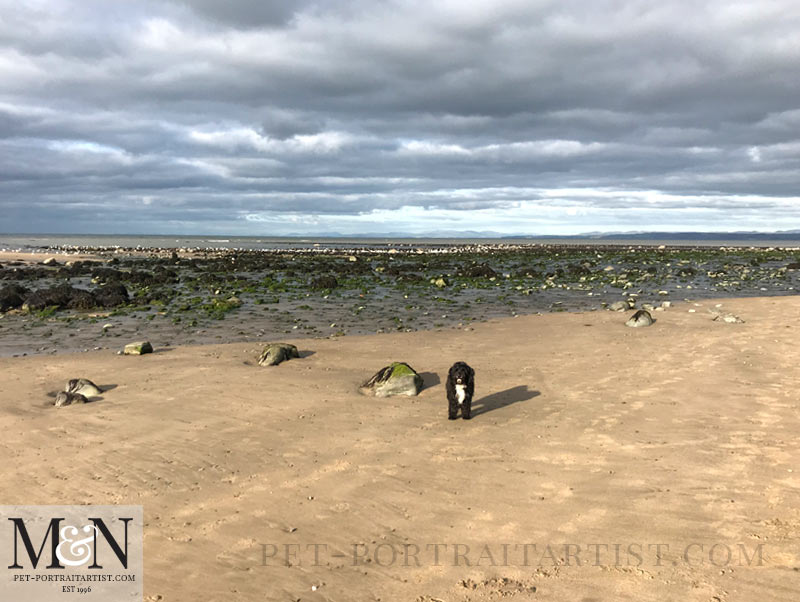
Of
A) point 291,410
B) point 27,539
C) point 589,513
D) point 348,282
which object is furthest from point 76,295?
point 589,513

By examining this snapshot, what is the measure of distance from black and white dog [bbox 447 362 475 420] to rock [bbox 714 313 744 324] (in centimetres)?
1335

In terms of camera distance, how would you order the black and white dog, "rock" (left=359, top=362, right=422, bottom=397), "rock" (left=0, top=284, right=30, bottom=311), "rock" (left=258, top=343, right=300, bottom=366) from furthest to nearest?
"rock" (left=0, top=284, right=30, bottom=311)
"rock" (left=258, top=343, right=300, bottom=366)
"rock" (left=359, top=362, right=422, bottom=397)
the black and white dog

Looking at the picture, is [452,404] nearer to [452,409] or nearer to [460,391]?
[452,409]

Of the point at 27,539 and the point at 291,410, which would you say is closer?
the point at 27,539

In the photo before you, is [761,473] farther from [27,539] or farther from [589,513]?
[27,539]

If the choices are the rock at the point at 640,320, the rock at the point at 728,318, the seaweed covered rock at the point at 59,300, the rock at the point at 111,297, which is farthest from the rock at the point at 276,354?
the seaweed covered rock at the point at 59,300

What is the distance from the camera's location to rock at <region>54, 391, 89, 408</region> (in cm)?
1107

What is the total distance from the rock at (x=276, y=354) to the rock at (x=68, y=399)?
13.7ft

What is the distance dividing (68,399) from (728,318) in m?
19.9

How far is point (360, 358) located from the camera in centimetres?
1512

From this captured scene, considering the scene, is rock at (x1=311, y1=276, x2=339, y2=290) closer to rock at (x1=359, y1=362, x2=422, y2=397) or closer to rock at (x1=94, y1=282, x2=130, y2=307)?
rock at (x1=94, y1=282, x2=130, y2=307)

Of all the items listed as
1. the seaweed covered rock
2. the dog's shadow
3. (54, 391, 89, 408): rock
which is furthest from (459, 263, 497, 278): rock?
(54, 391, 89, 408): rock

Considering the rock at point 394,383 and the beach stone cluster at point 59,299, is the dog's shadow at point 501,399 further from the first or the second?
the beach stone cluster at point 59,299

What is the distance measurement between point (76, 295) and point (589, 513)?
25.8 metres
